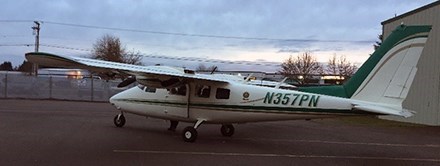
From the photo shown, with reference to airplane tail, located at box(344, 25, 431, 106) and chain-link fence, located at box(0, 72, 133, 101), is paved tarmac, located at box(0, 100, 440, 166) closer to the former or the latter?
airplane tail, located at box(344, 25, 431, 106)

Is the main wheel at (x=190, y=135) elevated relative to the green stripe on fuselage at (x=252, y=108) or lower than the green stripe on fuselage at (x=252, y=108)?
lower

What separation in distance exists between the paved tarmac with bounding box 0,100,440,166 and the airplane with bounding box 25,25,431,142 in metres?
0.86

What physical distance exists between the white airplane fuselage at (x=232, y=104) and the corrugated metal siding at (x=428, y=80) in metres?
12.3

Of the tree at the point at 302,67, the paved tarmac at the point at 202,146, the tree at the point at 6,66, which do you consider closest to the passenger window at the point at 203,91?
the paved tarmac at the point at 202,146

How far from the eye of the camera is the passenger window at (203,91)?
14.4m

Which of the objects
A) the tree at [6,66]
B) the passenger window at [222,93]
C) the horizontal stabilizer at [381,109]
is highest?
the tree at [6,66]

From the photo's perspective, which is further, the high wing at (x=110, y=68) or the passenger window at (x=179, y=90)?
the passenger window at (x=179, y=90)

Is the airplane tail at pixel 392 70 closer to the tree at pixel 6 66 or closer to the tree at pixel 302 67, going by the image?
the tree at pixel 302 67

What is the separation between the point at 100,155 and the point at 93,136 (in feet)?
12.0

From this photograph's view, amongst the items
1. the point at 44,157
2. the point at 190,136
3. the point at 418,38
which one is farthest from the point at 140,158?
the point at 418,38

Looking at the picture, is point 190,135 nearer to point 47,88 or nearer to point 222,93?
point 222,93

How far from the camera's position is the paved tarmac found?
10.7 metres

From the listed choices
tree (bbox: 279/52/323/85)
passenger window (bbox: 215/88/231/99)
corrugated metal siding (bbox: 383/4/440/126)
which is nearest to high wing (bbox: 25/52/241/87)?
passenger window (bbox: 215/88/231/99)

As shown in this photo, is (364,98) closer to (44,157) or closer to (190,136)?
(190,136)
